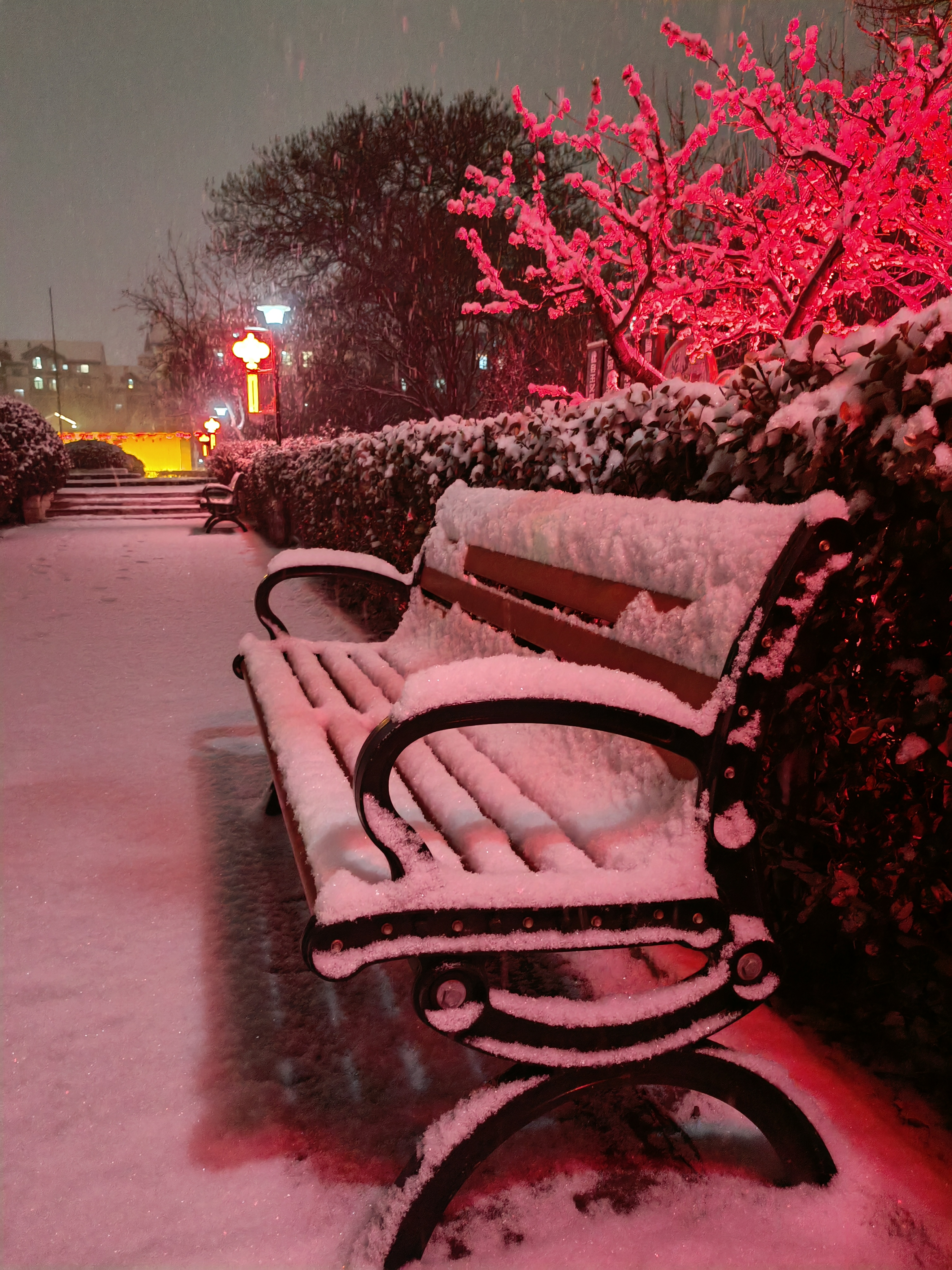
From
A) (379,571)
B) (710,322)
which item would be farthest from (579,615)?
(710,322)

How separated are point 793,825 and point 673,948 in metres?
0.63

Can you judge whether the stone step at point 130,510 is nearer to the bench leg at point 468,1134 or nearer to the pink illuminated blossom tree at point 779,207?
the pink illuminated blossom tree at point 779,207

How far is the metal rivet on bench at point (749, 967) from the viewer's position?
4.36ft

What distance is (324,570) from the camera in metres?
2.84

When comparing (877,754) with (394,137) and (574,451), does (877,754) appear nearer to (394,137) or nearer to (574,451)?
(574,451)

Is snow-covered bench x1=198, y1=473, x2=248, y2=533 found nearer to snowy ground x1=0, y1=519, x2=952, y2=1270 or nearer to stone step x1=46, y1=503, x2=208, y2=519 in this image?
stone step x1=46, y1=503, x2=208, y2=519

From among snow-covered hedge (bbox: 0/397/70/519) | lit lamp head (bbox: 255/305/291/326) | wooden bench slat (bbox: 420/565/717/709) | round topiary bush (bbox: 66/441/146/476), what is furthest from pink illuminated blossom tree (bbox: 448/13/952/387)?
round topiary bush (bbox: 66/441/146/476)

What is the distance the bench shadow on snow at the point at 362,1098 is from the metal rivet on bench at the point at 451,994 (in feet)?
1.59

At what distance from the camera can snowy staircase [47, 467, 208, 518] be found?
1745 centimetres

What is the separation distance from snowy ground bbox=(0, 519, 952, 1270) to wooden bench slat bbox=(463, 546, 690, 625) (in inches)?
36.3

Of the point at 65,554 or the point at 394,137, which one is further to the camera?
the point at 394,137

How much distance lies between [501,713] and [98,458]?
122 ft

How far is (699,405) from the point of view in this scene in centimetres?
209

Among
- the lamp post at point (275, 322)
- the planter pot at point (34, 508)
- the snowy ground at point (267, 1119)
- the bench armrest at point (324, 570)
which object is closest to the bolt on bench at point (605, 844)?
the snowy ground at point (267, 1119)
